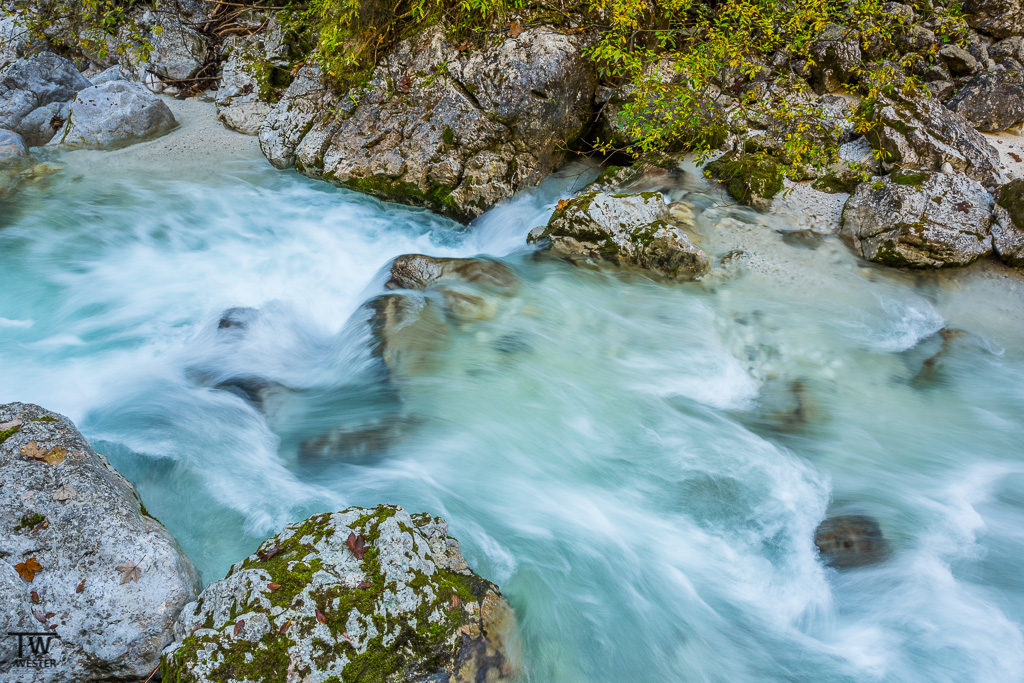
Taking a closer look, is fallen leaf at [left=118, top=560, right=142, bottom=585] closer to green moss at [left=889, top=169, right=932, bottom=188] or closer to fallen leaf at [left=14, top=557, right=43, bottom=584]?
fallen leaf at [left=14, top=557, right=43, bottom=584]

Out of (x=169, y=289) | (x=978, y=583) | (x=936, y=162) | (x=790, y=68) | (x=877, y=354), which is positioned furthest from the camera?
(x=790, y=68)

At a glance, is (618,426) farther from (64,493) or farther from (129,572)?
(64,493)

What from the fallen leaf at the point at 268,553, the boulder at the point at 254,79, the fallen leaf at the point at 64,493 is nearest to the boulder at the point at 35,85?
the boulder at the point at 254,79

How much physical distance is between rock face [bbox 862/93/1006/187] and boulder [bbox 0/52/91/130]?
10.7 metres

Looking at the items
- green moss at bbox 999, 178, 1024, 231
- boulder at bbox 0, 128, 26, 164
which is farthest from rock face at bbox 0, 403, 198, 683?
green moss at bbox 999, 178, 1024, 231

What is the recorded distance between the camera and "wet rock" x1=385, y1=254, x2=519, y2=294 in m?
5.32

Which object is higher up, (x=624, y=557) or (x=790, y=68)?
(x=790, y=68)

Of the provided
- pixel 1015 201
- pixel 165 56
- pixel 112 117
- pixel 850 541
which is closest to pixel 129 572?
pixel 850 541

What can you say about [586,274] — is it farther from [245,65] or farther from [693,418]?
[245,65]

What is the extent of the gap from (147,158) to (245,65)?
2.05 m

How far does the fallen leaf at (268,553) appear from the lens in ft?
8.69

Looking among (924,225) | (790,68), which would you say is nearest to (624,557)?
(924,225)

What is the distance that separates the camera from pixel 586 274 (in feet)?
18.6

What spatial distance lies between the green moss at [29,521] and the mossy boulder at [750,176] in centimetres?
625
